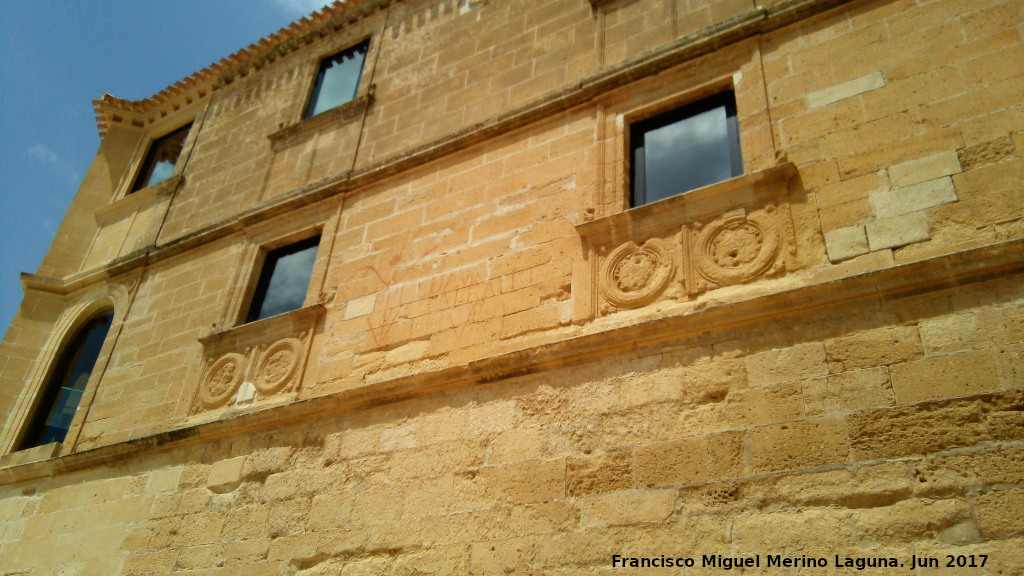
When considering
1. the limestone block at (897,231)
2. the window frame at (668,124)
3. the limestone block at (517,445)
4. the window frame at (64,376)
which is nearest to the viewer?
the limestone block at (897,231)

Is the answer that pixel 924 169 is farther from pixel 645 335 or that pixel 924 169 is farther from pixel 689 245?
pixel 645 335

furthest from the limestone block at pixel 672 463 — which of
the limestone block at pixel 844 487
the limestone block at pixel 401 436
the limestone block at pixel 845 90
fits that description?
the limestone block at pixel 845 90

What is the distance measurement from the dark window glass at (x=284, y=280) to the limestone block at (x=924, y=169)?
4.72 meters

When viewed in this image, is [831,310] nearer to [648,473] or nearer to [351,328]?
[648,473]

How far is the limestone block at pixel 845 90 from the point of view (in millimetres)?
4820

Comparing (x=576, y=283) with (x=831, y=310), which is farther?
(x=576, y=283)

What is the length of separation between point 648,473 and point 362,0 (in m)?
7.11

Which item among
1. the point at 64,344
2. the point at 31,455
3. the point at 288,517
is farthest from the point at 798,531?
the point at 64,344

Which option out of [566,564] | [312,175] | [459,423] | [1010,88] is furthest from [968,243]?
[312,175]

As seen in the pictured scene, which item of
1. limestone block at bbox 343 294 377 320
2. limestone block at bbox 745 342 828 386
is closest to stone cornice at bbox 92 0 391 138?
limestone block at bbox 343 294 377 320

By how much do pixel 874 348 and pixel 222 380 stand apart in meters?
4.99

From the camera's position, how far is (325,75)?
9.12m

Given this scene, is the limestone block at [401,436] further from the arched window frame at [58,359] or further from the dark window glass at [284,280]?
the arched window frame at [58,359]

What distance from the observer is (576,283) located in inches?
200
